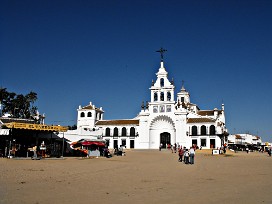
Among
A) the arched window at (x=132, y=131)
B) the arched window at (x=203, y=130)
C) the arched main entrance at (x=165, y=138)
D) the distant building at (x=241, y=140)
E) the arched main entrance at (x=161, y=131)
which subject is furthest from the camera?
the distant building at (x=241, y=140)

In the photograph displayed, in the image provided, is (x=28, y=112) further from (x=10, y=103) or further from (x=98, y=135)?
(x=98, y=135)

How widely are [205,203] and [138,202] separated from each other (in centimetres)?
177

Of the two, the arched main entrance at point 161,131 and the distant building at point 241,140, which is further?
the distant building at point 241,140

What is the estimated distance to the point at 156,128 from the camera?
196ft

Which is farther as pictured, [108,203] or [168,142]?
[168,142]

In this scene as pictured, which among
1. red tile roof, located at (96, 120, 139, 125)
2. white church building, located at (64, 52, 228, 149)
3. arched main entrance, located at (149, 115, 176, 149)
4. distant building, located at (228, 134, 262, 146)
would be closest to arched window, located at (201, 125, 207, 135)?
white church building, located at (64, 52, 228, 149)

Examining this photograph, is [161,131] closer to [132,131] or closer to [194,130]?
[194,130]

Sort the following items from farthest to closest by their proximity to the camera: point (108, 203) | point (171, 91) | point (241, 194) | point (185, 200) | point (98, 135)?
point (171, 91)
point (98, 135)
point (241, 194)
point (185, 200)
point (108, 203)

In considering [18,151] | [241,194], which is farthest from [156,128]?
[241,194]

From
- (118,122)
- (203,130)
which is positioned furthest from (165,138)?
(118,122)

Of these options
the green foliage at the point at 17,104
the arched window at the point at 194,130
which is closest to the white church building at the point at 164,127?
the arched window at the point at 194,130

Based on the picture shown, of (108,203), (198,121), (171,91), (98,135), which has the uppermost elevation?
(171,91)

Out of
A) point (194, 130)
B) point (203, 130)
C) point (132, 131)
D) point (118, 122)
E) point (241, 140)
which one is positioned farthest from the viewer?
point (241, 140)

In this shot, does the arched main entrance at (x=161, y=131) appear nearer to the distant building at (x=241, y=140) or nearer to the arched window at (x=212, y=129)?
the arched window at (x=212, y=129)
